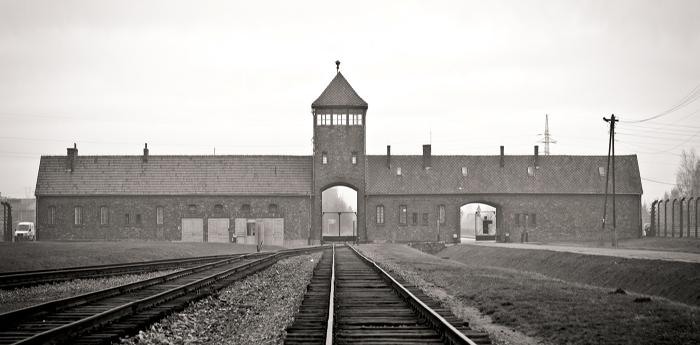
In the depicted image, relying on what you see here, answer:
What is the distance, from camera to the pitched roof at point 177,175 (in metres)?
59.2

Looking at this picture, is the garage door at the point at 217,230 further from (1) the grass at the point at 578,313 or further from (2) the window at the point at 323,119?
(1) the grass at the point at 578,313

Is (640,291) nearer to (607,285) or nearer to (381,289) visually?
(607,285)

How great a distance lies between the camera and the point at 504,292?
1809 cm

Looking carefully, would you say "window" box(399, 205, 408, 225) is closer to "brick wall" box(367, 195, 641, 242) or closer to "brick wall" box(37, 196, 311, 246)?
"brick wall" box(367, 195, 641, 242)

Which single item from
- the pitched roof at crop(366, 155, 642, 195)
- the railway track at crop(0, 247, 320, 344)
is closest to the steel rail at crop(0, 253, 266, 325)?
the railway track at crop(0, 247, 320, 344)

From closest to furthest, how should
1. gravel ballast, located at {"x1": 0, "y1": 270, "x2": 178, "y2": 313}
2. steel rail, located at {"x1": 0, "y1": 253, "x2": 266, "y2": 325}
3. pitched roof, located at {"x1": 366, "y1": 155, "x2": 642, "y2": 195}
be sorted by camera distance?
steel rail, located at {"x1": 0, "y1": 253, "x2": 266, "y2": 325} < gravel ballast, located at {"x1": 0, "y1": 270, "x2": 178, "y2": 313} < pitched roof, located at {"x1": 366, "y1": 155, "x2": 642, "y2": 195}

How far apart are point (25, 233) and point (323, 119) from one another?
83.2 ft

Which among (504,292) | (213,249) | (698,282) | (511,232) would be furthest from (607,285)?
(511,232)

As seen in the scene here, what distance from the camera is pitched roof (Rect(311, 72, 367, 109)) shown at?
194ft

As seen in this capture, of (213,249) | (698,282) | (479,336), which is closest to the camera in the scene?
(479,336)

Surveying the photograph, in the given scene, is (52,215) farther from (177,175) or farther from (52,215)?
(177,175)

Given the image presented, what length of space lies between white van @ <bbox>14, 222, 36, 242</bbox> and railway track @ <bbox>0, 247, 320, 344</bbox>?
Result: 44740mm

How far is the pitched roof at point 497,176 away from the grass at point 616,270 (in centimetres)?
2067

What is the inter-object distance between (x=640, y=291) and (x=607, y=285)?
2.78 m
